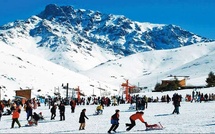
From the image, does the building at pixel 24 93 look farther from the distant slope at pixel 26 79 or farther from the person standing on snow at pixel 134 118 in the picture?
the person standing on snow at pixel 134 118

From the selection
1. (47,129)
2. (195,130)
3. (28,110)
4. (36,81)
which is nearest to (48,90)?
(36,81)

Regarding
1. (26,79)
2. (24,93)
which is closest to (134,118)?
(24,93)

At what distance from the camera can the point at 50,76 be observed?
445 ft

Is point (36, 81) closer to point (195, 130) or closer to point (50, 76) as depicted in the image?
point (50, 76)

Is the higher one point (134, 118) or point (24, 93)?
point (24, 93)

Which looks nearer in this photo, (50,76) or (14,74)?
(14,74)

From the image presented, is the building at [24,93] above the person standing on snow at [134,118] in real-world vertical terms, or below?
above


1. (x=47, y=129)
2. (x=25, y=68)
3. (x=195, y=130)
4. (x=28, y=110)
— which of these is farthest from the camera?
(x=25, y=68)

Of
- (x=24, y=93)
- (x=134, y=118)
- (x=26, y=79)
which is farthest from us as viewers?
(x=26, y=79)

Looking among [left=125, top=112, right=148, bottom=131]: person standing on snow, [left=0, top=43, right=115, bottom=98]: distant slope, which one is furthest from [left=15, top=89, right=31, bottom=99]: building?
[left=125, top=112, right=148, bottom=131]: person standing on snow

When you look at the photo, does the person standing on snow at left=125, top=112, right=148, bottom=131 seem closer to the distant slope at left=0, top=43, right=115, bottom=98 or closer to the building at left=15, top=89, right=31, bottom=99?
the building at left=15, top=89, right=31, bottom=99

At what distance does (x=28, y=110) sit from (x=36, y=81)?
283 feet

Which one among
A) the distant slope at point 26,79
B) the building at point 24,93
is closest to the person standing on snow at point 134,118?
the building at point 24,93

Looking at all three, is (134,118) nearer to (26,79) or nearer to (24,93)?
(24,93)
